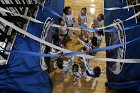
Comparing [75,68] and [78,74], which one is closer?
[75,68]

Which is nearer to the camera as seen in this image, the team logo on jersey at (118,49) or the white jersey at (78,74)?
the team logo on jersey at (118,49)

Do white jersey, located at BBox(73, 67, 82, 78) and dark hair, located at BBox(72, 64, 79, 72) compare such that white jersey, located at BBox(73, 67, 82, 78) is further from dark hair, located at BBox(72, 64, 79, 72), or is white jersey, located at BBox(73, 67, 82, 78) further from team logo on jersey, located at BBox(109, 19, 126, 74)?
team logo on jersey, located at BBox(109, 19, 126, 74)

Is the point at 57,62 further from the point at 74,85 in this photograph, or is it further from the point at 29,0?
the point at 29,0

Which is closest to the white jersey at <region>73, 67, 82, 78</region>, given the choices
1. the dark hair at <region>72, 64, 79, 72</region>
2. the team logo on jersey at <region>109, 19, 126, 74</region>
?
the dark hair at <region>72, 64, 79, 72</region>

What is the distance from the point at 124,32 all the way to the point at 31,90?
215 cm

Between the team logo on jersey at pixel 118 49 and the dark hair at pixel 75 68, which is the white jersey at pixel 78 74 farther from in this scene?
the team logo on jersey at pixel 118 49

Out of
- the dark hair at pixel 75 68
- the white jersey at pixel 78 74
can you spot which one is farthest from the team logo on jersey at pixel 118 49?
the dark hair at pixel 75 68

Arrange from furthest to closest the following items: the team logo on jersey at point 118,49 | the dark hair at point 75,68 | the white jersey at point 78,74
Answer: the white jersey at point 78,74 → the dark hair at point 75,68 → the team logo on jersey at point 118,49

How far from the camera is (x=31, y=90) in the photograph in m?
4.24

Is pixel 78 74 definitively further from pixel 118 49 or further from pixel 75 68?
pixel 118 49

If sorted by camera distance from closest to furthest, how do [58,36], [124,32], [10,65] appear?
[10,65]
[124,32]
[58,36]

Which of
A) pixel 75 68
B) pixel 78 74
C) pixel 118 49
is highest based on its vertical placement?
pixel 118 49

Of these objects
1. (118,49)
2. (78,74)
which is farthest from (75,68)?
(118,49)

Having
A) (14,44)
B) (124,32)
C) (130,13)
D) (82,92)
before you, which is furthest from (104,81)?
(14,44)
